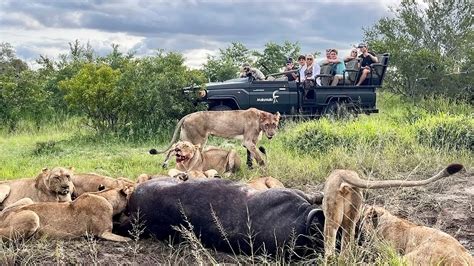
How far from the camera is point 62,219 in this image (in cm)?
619

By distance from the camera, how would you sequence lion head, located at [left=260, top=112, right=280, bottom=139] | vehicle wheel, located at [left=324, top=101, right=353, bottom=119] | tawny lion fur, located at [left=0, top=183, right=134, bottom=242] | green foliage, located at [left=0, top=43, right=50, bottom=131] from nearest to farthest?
tawny lion fur, located at [left=0, top=183, right=134, bottom=242], lion head, located at [left=260, top=112, right=280, bottom=139], vehicle wheel, located at [left=324, top=101, right=353, bottom=119], green foliage, located at [left=0, top=43, right=50, bottom=131]

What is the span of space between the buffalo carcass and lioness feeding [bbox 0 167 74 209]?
3.08 feet

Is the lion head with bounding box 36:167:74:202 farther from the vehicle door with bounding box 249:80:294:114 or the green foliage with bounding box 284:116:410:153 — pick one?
the vehicle door with bounding box 249:80:294:114

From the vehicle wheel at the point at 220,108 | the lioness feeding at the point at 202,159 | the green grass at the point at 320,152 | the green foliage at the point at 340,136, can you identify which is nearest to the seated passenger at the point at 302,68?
the green grass at the point at 320,152

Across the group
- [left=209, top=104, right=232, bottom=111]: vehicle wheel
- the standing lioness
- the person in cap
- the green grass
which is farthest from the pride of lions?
the person in cap

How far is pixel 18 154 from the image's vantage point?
1391 centimetres

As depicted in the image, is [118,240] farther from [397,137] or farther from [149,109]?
[149,109]

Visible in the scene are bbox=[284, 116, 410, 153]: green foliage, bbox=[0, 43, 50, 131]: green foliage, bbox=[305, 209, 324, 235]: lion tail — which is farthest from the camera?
bbox=[0, 43, 50, 131]: green foliage

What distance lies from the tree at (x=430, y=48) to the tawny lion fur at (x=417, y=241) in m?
16.9

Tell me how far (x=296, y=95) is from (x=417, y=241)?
11.9 meters

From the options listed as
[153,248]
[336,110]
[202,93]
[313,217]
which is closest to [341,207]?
[313,217]

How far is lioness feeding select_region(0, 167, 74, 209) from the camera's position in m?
7.09

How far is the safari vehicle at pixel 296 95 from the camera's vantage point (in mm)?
16516

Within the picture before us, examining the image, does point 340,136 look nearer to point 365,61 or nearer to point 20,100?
point 365,61
